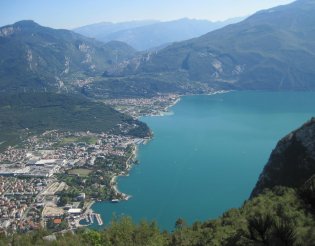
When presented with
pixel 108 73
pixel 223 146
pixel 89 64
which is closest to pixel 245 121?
pixel 223 146

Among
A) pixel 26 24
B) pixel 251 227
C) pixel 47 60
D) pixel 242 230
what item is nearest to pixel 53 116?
pixel 242 230

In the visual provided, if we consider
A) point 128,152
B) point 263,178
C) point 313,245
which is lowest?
point 128,152

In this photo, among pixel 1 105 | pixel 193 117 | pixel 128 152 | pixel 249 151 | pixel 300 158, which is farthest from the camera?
pixel 1 105

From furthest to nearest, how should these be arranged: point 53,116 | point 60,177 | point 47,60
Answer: point 47,60
point 53,116
point 60,177

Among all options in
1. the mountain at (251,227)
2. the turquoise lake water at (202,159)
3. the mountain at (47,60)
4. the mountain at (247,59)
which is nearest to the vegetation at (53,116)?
the turquoise lake water at (202,159)

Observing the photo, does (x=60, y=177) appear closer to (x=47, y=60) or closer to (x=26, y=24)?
(x=47, y=60)

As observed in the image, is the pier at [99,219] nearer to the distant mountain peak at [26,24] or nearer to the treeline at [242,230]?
the treeline at [242,230]

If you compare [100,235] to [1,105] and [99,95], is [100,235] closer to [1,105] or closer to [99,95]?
[1,105]
